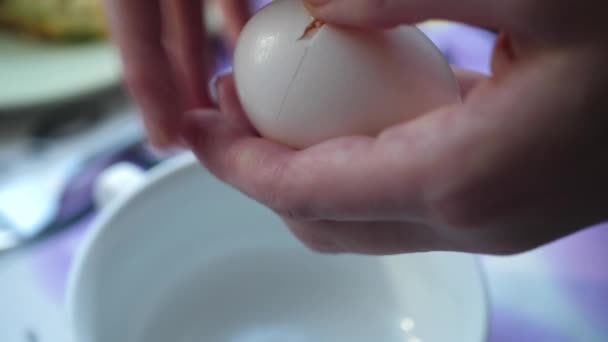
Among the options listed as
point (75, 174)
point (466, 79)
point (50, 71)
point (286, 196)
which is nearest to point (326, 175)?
point (286, 196)

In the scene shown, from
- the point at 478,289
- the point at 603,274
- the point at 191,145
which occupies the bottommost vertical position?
the point at 603,274

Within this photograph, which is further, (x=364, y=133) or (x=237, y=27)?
(x=237, y=27)

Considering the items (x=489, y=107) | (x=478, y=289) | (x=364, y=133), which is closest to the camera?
(x=489, y=107)

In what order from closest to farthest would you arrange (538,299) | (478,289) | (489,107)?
(489,107), (478,289), (538,299)

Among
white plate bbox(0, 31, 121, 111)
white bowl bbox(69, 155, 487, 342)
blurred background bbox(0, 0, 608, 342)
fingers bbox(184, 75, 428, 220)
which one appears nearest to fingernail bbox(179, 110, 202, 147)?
fingers bbox(184, 75, 428, 220)

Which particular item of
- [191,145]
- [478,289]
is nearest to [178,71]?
[191,145]

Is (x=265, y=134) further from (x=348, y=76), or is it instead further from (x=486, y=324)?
(x=486, y=324)
